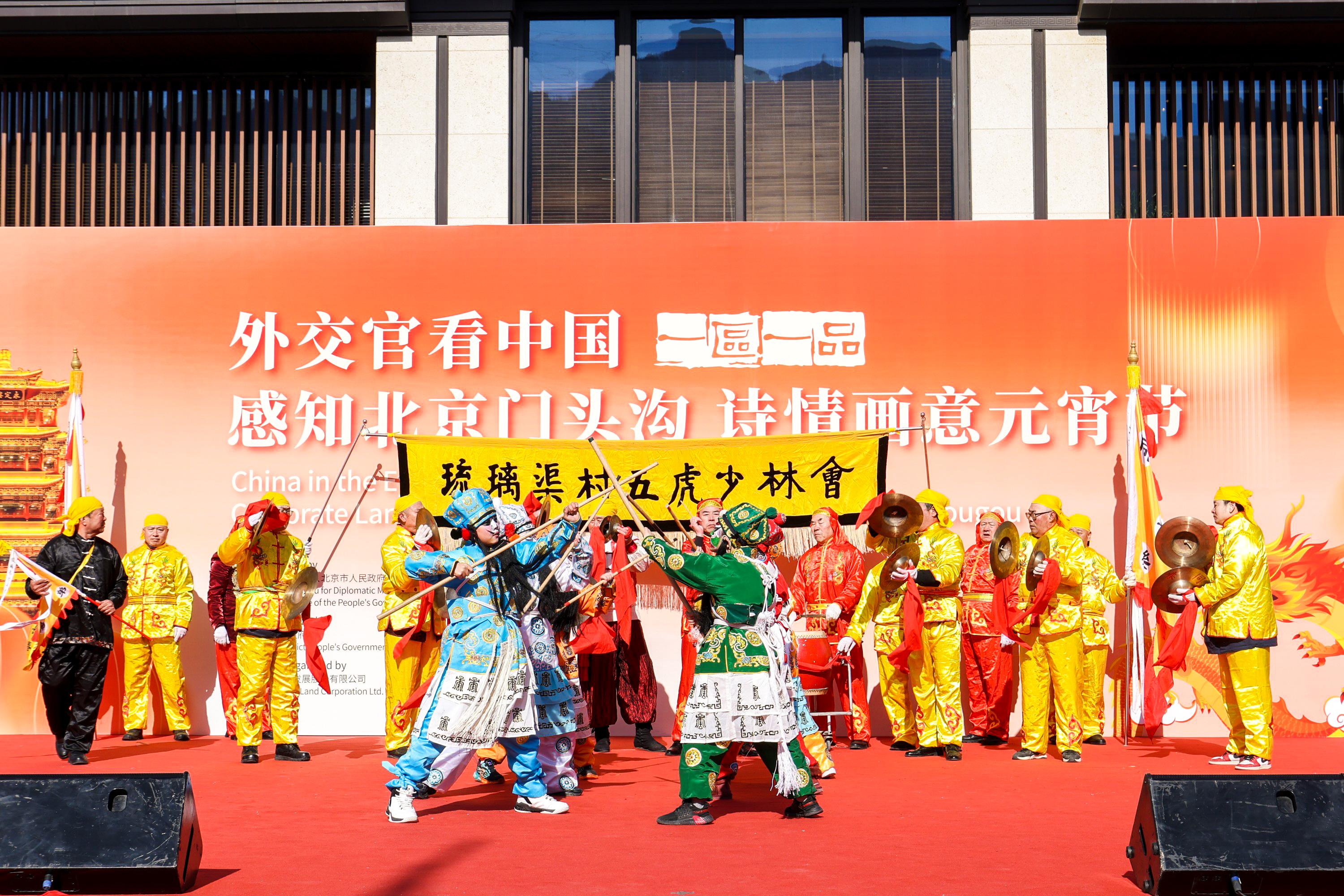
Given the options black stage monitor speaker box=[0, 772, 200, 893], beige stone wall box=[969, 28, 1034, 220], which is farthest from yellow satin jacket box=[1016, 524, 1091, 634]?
black stage monitor speaker box=[0, 772, 200, 893]

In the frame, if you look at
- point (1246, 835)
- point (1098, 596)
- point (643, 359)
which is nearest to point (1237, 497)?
point (1098, 596)

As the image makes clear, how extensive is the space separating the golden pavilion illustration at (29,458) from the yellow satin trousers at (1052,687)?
6.56 m

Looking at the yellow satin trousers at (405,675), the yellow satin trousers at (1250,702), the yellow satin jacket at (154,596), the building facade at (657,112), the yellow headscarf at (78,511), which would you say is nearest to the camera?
the yellow satin trousers at (1250,702)

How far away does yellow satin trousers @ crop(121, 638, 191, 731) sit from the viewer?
9.06m

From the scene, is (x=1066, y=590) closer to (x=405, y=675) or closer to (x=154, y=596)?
(x=405, y=675)

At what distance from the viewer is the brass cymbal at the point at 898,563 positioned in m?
8.32

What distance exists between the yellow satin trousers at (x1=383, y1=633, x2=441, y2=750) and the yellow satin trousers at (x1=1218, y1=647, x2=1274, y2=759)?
4.59 meters

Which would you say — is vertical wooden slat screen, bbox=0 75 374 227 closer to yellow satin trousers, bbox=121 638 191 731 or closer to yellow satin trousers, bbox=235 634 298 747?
yellow satin trousers, bbox=121 638 191 731

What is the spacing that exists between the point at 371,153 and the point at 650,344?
306cm

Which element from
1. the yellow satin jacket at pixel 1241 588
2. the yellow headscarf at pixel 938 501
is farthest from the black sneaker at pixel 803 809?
the yellow headscarf at pixel 938 501

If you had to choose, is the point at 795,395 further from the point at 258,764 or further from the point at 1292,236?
the point at 258,764

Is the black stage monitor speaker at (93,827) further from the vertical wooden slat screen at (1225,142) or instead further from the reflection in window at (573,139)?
the vertical wooden slat screen at (1225,142)

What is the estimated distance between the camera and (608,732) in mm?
8805

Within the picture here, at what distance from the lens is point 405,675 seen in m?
8.17
